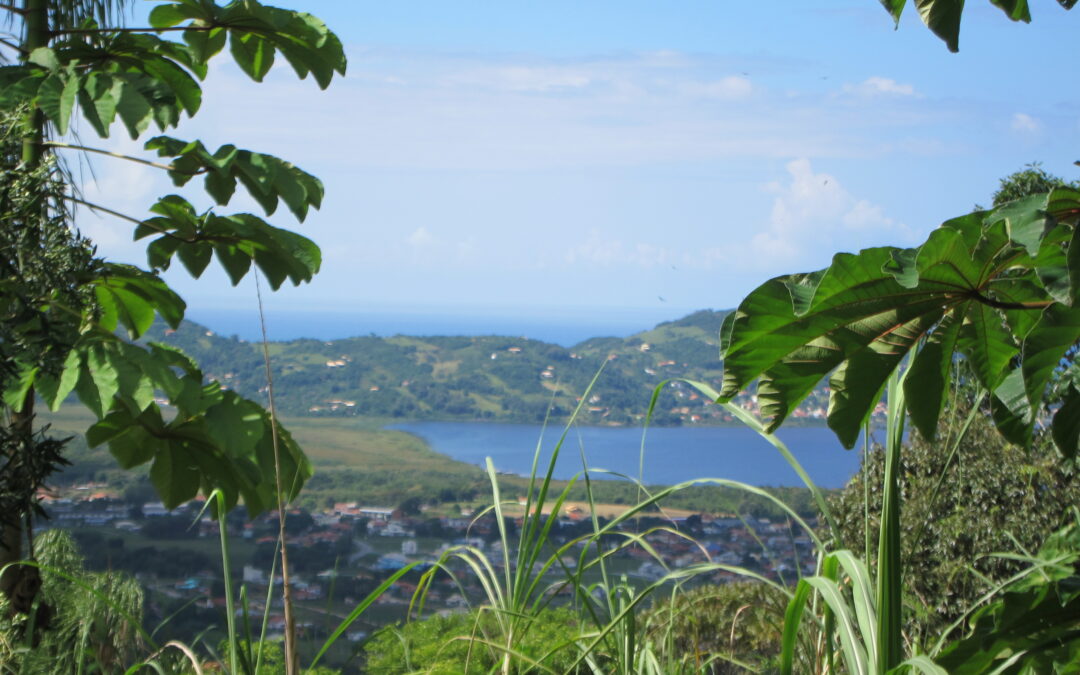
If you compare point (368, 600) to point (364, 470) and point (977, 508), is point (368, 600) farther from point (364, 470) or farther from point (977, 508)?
point (364, 470)

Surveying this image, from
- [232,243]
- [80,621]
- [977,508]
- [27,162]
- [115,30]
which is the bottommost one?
[977,508]

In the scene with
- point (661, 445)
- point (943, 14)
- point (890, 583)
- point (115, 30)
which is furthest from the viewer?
point (661, 445)

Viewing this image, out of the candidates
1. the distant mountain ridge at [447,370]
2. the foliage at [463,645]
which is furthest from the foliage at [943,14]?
the distant mountain ridge at [447,370]

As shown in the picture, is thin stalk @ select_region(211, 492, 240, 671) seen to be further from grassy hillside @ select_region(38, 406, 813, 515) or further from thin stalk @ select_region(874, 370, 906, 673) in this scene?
grassy hillside @ select_region(38, 406, 813, 515)

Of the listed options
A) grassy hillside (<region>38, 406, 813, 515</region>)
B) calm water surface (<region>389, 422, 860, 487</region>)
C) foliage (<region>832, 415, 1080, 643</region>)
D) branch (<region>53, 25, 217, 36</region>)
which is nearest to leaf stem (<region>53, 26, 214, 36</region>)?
branch (<region>53, 25, 217, 36</region>)

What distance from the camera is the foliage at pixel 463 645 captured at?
50.9 inches

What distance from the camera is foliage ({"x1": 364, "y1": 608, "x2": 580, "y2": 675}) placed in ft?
4.25

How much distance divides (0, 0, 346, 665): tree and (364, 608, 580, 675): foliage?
0.46 meters

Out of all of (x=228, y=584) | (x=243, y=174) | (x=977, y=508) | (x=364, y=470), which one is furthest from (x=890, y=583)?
(x=364, y=470)

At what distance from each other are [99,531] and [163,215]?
9.42 m

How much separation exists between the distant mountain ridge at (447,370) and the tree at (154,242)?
18761 mm

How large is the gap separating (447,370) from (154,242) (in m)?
30.0

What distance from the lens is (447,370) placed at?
32.7m

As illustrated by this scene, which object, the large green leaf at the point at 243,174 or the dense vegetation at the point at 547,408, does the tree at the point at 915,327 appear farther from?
the large green leaf at the point at 243,174
